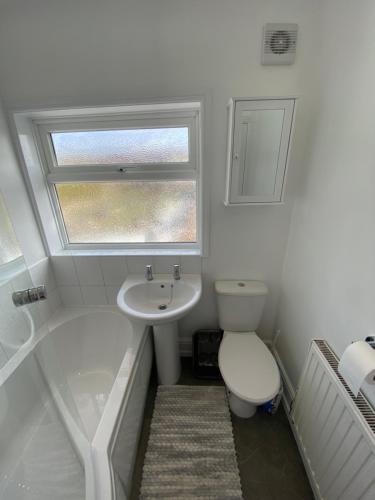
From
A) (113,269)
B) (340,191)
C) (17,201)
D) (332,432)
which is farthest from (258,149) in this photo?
(17,201)

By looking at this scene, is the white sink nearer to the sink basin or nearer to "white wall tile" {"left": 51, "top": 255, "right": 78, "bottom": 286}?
the sink basin

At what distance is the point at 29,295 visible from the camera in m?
1.03

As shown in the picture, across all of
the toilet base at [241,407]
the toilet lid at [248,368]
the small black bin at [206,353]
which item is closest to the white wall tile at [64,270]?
the small black bin at [206,353]

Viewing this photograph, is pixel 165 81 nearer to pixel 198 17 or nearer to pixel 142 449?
pixel 198 17

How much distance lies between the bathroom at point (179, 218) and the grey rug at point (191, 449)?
31 millimetres

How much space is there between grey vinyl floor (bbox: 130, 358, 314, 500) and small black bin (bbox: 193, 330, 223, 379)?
334 mm

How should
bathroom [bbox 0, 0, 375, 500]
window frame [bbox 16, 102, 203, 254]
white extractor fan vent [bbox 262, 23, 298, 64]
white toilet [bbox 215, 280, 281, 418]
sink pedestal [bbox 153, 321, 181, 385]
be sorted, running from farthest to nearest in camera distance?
sink pedestal [bbox 153, 321, 181, 385] → window frame [bbox 16, 102, 203, 254] → white toilet [bbox 215, 280, 281, 418] → white extractor fan vent [bbox 262, 23, 298, 64] → bathroom [bbox 0, 0, 375, 500]

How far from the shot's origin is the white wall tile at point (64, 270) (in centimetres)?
144

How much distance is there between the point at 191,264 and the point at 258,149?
2.65 feet

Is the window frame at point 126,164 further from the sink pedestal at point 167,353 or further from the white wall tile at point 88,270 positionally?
the sink pedestal at point 167,353

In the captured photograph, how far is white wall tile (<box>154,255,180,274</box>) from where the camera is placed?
141 cm

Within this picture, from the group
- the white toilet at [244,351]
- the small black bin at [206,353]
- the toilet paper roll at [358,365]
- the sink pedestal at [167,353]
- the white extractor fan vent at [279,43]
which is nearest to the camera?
the toilet paper roll at [358,365]

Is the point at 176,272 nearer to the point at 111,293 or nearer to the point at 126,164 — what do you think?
the point at 111,293

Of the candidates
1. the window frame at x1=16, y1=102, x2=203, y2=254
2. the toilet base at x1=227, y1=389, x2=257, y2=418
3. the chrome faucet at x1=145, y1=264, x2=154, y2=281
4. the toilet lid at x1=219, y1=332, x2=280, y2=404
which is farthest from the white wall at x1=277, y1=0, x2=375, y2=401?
the chrome faucet at x1=145, y1=264, x2=154, y2=281
